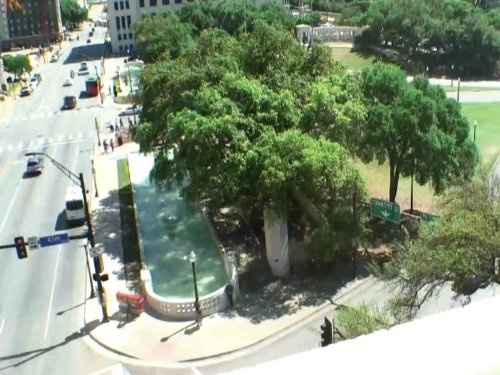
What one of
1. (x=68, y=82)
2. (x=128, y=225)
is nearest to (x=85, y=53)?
(x=68, y=82)

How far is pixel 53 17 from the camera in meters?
125

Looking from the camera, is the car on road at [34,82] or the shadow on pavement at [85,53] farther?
the shadow on pavement at [85,53]

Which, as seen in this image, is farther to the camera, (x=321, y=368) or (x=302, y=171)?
(x=302, y=171)

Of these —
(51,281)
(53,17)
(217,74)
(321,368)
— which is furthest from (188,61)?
(53,17)

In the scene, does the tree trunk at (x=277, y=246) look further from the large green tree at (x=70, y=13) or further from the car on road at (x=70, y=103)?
the large green tree at (x=70, y=13)

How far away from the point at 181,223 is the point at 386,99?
11.9 meters

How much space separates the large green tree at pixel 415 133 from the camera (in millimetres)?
28266

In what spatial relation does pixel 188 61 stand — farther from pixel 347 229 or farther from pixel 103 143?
pixel 103 143

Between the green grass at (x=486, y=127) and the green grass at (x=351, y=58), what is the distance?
27.5 meters

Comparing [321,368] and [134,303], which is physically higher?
[321,368]

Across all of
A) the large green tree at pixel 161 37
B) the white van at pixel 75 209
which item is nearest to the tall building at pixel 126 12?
the large green tree at pixel 161 37

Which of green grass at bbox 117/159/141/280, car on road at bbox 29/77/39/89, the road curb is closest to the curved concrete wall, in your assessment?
the road curb

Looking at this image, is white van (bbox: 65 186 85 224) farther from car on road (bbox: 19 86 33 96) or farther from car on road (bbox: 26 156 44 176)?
car on road (bbox: 19 86 33 96)

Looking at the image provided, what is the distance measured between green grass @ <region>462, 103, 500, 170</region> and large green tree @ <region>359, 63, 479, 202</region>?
8.45 m
